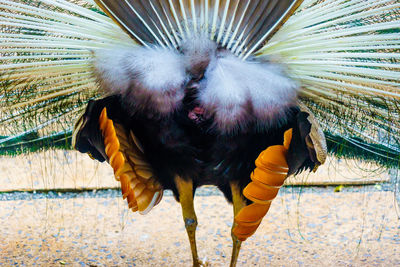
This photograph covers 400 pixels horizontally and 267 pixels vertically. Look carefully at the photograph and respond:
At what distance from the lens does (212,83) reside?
1.09m

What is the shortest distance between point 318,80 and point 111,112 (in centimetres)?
62

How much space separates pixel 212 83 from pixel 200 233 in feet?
4.48

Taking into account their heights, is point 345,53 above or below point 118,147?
above

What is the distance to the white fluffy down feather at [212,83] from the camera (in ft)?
3.58

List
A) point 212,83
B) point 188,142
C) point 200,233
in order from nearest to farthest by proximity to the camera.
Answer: point 212,83, point 188,142, point 200,233

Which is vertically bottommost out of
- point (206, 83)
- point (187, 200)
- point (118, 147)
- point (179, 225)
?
point (179, 225)

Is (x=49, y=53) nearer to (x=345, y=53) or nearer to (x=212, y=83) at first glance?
(x=212, y=83)

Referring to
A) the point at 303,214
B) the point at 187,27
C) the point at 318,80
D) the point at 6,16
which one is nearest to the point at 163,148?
the point at 187,27

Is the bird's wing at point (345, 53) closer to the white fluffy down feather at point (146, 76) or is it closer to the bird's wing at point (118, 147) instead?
the white fluffy down feather at point (146, 76)

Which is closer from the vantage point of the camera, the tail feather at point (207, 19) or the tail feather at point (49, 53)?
the tail feather at point (207, 19)

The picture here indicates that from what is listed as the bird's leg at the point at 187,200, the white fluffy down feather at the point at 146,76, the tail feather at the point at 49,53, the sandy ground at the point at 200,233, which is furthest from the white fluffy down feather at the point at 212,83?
the sandy ground at the point at 200,233

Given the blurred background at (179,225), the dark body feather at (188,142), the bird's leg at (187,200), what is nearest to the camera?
the dark body feather at (188,142)

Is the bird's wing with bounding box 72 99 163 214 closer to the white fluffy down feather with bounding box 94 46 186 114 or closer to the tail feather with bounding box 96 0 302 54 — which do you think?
the white fluffy down feather with bounding box 94 46 186 114

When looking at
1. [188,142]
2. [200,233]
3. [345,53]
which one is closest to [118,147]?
[188,142]
